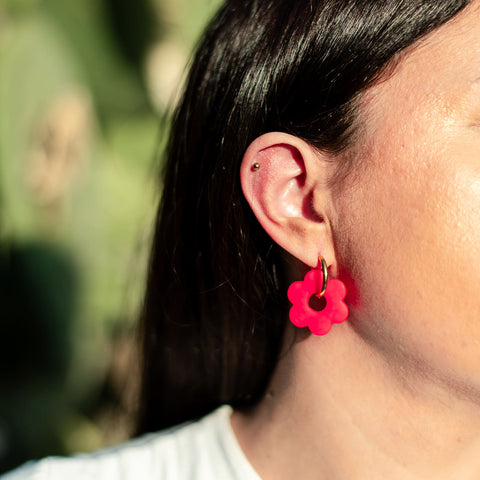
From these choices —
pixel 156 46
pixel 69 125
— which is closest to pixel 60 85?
pixel 69 125

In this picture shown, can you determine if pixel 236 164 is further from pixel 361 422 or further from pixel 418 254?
pixel 361 422

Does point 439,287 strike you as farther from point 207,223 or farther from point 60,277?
point 60,277

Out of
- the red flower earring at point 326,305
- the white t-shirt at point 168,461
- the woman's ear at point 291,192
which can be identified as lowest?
the white t-shirt at point 168,461

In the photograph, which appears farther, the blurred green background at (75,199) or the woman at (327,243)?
the blurred green background at (75,199)

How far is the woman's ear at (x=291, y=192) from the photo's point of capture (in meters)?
A: 1.31

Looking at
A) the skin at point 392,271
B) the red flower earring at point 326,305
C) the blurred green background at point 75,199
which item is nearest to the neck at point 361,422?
the skin at point 392,271

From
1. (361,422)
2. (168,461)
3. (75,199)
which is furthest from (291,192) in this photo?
(75,199)

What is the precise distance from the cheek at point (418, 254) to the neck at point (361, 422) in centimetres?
9

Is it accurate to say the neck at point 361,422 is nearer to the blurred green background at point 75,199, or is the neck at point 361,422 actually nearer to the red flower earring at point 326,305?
the red flower earring at point 326,305

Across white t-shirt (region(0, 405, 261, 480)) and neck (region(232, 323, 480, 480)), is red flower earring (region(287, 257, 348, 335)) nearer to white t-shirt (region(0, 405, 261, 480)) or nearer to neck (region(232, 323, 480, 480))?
neck (region(232, 323, 480, 480))

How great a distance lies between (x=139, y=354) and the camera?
1.88 meters

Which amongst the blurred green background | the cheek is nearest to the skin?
the cheek

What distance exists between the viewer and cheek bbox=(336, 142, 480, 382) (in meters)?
1.16

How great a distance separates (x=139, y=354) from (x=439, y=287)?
3.23 ft
